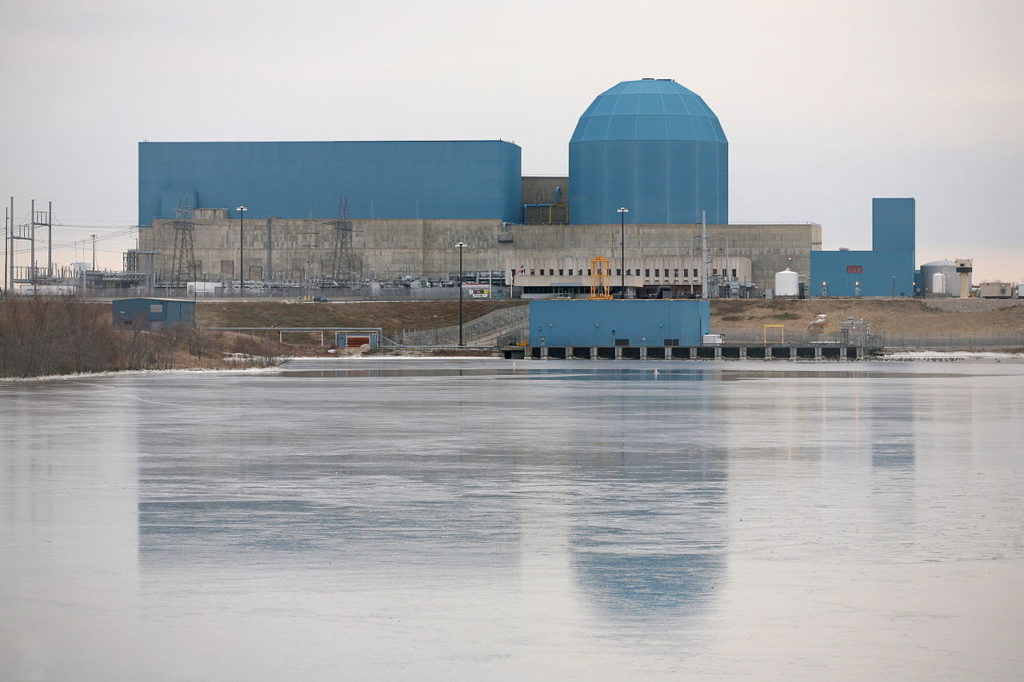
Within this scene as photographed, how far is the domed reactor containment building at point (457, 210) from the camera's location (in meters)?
150

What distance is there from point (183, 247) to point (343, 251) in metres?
17.0

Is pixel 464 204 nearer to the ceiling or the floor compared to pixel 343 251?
nearer to the ceiling

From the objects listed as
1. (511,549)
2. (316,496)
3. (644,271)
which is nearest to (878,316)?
(644,271)

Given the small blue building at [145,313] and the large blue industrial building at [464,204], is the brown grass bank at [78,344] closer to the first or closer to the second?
the small blue building at [145,313]

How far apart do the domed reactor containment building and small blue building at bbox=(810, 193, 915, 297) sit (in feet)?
20.7

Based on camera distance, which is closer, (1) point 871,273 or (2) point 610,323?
(2) point 610,323

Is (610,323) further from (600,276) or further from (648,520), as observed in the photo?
(648,520)

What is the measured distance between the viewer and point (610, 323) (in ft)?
351

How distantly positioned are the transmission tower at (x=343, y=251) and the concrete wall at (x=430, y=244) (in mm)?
810

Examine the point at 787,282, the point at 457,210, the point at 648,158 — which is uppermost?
the point at 648,158

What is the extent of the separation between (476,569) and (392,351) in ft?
291

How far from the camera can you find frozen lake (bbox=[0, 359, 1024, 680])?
11766 mm

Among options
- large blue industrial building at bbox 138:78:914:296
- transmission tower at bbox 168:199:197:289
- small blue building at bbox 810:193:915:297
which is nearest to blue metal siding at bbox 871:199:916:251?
small blue building at bbox 810:193:915:297

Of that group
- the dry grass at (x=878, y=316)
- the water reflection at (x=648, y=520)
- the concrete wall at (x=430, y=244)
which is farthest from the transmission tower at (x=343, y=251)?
the water reflection at (x=648, y=520)
